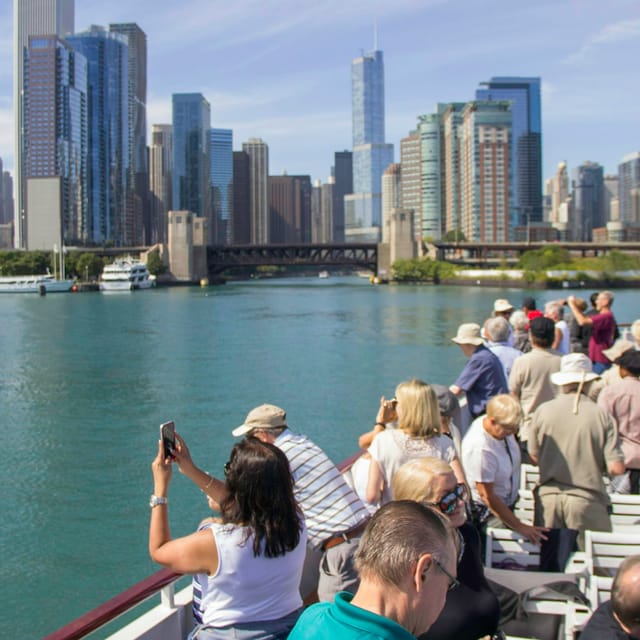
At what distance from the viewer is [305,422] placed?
635 inches

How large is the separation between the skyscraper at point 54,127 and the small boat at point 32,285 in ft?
215

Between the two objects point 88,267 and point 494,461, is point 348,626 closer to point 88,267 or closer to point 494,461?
point 494,461

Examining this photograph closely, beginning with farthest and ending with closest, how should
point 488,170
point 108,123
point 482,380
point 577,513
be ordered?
1. point 108,123
2. point 488,170
3. point 482,380
4. point 577,513

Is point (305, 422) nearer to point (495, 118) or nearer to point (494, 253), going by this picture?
point (494, 253)

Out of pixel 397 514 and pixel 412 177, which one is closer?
pixel 397 514

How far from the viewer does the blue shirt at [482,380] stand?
5.89 metres

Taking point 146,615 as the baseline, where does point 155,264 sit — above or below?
above

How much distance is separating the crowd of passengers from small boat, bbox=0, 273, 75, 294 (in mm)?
82376

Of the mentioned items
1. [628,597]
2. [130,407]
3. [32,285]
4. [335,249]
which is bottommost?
[130,407]

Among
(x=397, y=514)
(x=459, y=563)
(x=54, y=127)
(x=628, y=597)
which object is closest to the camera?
(x=397, y=514)

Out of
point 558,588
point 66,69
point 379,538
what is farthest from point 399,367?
point 66,69

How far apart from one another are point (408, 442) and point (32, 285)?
3395 inches

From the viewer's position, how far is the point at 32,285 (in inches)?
3319

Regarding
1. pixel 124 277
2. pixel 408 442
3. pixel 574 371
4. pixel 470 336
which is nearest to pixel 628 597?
pixel 408 442
